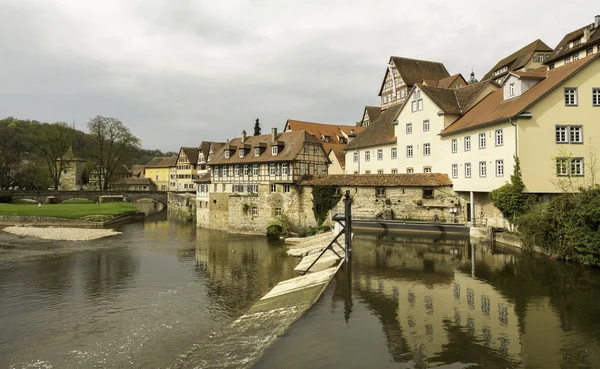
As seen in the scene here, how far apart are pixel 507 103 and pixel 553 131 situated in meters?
3.73

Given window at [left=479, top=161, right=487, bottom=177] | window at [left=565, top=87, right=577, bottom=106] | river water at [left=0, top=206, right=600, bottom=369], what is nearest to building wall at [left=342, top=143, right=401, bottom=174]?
window at [left=479, top=161, right=487, bottom=177]

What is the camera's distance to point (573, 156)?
2267 centimetres

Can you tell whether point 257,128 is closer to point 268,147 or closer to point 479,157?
point 268,147

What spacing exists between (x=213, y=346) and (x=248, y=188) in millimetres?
27176

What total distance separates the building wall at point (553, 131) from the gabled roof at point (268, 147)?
689 inches

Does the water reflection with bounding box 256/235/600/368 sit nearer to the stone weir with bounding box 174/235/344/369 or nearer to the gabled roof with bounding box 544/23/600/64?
the stone weir with bounding box 174/235/344/369

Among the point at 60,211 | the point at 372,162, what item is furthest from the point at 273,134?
the point at 60,211

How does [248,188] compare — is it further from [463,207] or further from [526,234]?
[526,234]

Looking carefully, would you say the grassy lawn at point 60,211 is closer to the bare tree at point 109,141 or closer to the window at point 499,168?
the bare tree at point 109,141

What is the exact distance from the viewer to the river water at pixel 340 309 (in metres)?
9.57

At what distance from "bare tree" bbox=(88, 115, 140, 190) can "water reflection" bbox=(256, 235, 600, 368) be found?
177 feet

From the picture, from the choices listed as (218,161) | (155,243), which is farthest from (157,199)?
(155,243)

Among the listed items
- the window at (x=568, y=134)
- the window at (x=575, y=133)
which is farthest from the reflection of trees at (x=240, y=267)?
the window at (x=575, y=133)

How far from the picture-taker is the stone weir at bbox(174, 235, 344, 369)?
9.99m
